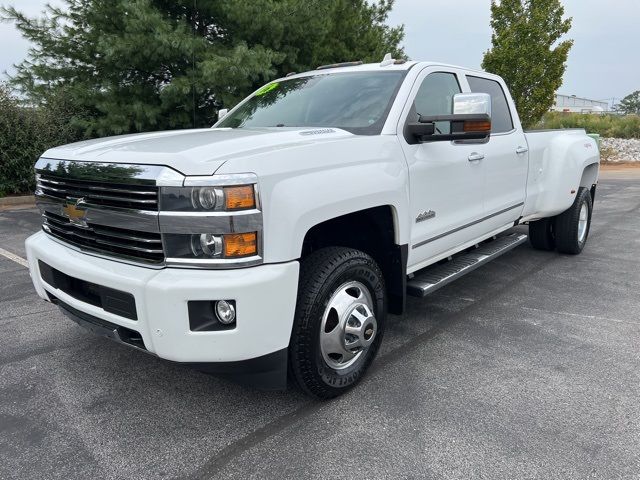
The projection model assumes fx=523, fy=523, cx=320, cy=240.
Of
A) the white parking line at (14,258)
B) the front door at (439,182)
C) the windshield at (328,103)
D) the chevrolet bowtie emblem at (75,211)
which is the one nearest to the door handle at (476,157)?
the front door at (439,182)

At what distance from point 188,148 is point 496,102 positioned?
3.24 metres

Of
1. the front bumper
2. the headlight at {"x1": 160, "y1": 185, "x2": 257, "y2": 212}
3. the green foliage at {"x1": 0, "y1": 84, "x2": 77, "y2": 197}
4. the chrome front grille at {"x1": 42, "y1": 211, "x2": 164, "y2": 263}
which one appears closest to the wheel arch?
the front bumper

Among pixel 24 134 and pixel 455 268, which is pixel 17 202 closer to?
pixel 24 134

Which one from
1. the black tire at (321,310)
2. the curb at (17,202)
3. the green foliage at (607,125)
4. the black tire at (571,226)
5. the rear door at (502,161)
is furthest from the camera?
the green foliage at (607,125)

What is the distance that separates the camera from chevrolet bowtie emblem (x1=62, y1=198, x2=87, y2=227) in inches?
103

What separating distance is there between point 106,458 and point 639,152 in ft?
85.3

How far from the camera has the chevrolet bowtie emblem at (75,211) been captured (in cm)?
261

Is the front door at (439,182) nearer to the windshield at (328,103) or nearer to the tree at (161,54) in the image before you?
the windshield at (328,103)

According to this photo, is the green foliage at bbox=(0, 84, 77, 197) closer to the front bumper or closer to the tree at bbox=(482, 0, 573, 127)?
the front bumper

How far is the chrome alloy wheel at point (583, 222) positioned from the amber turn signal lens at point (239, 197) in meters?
4.97

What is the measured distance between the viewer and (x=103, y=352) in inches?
138

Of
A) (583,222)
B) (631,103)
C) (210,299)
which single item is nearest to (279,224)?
(210,299)

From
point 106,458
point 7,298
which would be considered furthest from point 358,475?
point 7,298

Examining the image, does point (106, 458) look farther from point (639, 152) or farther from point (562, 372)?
point (639, 152)
